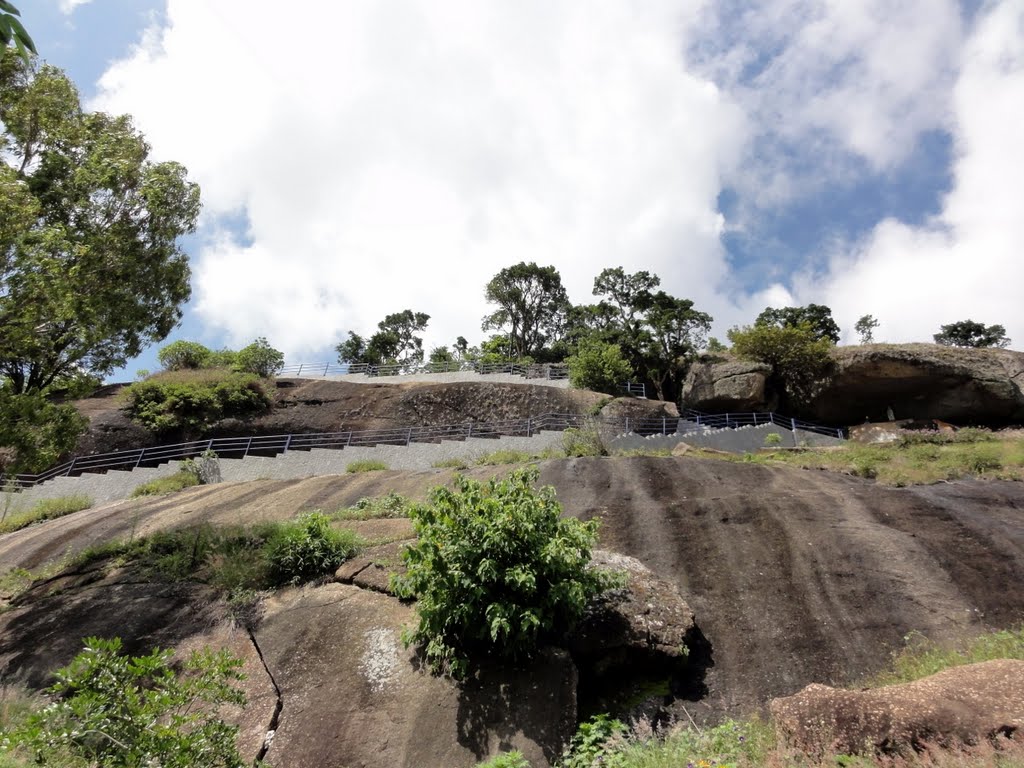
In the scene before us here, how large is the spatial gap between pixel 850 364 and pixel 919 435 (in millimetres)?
7960

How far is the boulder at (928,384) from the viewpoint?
950 inches

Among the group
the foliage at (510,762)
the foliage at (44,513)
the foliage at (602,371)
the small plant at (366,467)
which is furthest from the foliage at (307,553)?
the foliage at (602,371)

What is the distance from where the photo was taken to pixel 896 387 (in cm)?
2577

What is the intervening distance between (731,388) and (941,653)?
2037cm

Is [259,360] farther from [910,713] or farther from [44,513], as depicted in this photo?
[910,713]

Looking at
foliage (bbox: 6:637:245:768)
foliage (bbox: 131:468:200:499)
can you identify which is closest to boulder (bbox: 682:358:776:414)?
foliage (bbox: 131:468:200:499)

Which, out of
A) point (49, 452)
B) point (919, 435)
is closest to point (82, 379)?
point (49, 452)

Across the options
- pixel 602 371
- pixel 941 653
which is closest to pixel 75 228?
pixel 941 653

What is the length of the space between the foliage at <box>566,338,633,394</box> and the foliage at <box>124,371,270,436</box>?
15.1 metres

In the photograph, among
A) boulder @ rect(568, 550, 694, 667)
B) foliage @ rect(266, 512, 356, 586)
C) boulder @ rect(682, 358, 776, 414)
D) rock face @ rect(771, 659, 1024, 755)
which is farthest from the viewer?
boulder @ rect(682, 358, 776, 414)

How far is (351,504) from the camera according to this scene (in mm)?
14203

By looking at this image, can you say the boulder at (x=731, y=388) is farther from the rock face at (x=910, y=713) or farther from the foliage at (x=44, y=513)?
the foliage at (x=44, y=513)

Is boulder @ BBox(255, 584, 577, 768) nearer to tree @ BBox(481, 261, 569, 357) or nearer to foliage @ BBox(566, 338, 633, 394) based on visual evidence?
foliage @ BBox(566, 338, 633, 394)

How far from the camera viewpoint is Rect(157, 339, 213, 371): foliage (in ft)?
109
